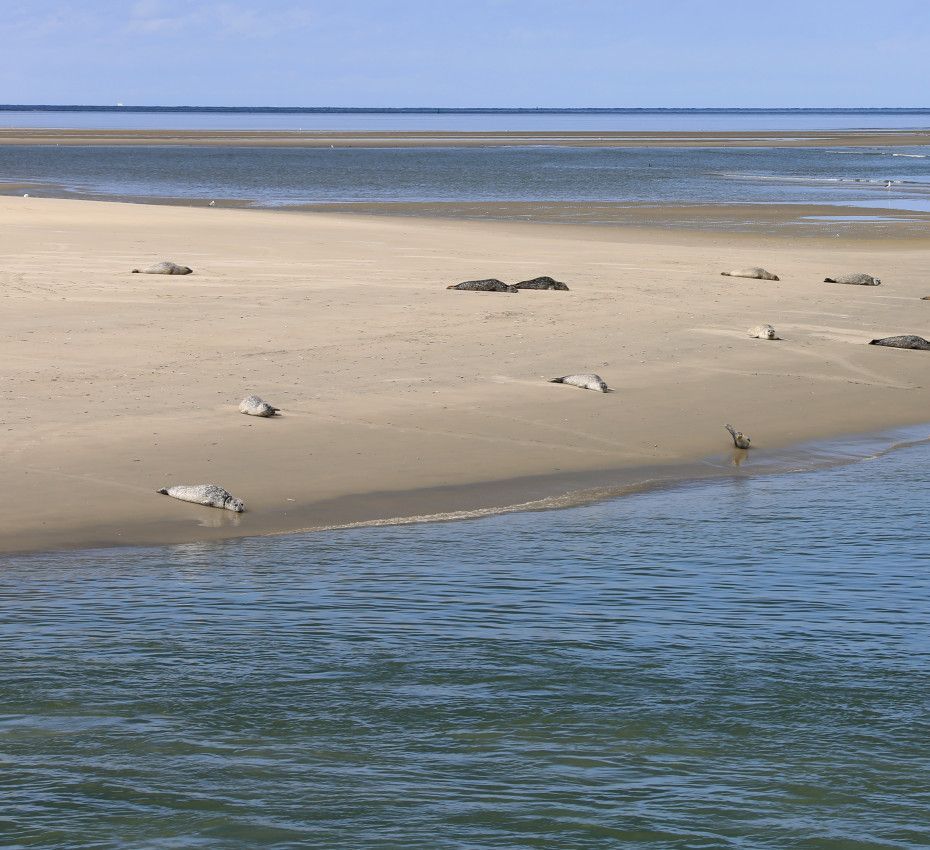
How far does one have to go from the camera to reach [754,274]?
24578mm

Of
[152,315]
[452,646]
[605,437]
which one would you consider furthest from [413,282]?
[452,646]

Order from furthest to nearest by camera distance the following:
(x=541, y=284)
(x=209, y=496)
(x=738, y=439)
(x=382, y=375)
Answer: (x=541, y=284) < (x=382, y=375) < (x=738, y=439) < (x=209, y=496)

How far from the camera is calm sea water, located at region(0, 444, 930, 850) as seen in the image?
21.2ft

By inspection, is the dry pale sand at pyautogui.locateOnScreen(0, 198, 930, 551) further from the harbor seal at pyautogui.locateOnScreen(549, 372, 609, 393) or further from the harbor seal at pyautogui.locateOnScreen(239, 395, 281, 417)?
the harbor seal at pyautogui.locateOnScreen(239, 395, 281, 417)

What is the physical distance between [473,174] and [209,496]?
58675mm

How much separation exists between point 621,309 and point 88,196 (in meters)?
31.6

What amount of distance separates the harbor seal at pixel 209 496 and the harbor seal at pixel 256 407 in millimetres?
2245

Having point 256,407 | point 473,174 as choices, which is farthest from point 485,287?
point 473,174

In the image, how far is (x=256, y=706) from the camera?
757 centimetres

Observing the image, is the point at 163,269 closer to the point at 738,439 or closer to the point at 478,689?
the point at 738,439

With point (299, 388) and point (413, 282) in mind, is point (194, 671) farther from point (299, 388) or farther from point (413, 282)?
point (413, 282)

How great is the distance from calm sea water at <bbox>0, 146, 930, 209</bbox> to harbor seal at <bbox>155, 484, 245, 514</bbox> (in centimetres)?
3579

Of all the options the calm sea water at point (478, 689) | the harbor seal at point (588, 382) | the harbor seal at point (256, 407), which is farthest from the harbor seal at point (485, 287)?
the calm sea water at point (478, 689)

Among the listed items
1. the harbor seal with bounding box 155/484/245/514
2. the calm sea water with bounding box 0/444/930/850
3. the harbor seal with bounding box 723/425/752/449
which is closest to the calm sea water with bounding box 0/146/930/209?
the harbor seal with bounding box 723/425/752/449
